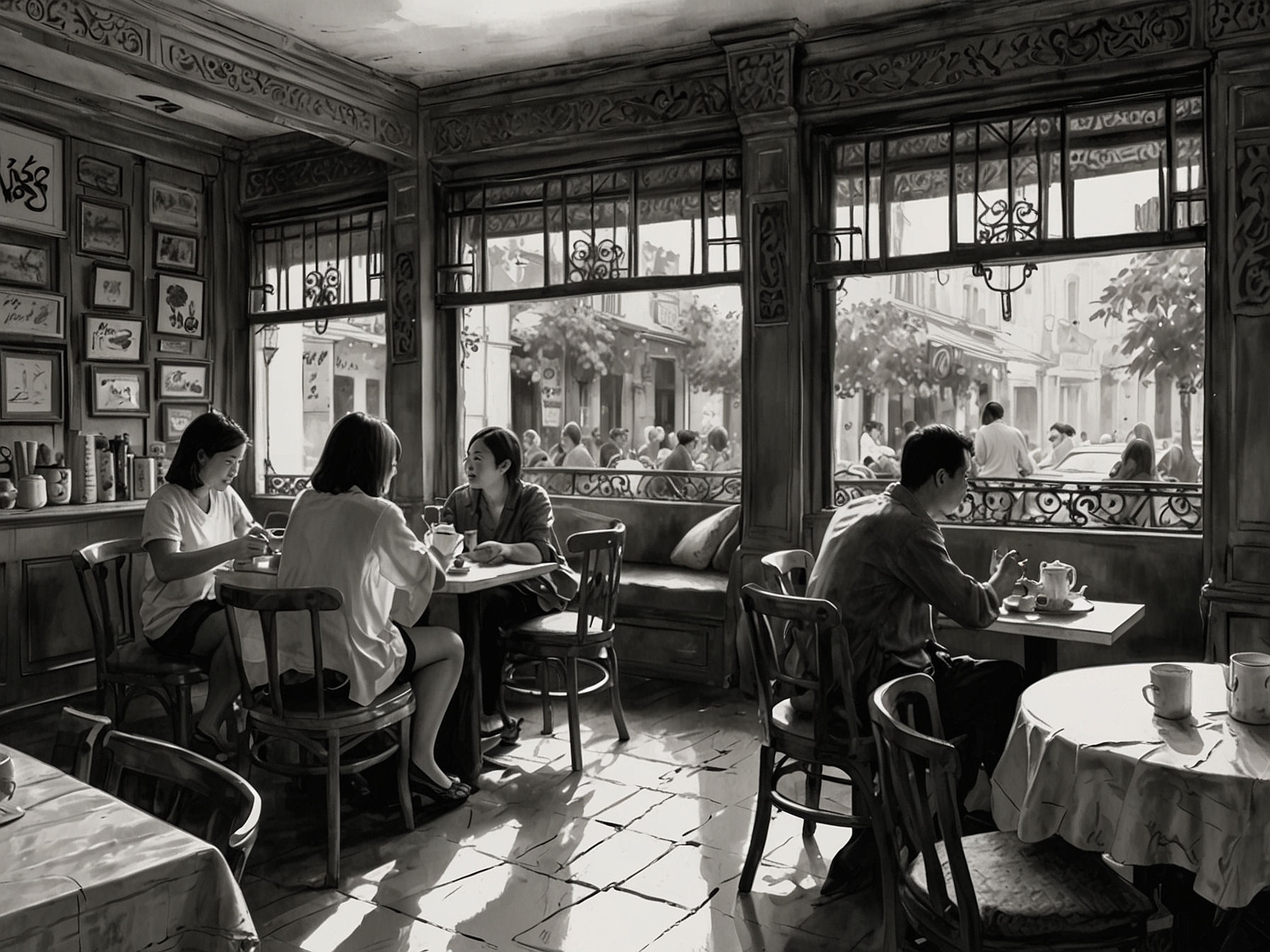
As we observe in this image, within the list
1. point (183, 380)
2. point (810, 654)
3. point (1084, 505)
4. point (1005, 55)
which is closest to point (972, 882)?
point (810, 654)

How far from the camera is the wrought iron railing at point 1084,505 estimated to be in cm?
463

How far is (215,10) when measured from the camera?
4.79m

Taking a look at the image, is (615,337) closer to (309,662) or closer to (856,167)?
(856,167)

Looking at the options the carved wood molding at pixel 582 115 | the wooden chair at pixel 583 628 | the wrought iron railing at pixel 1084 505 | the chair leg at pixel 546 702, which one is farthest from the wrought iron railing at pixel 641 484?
the carved wood molding at pixel 582 115

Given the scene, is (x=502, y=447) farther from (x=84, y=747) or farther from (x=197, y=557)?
(x=84, y=747)

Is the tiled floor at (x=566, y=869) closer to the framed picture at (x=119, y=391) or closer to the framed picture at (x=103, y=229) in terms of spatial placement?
the framed picture at (x=119, y=391)

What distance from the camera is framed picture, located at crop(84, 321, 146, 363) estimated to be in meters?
5.77

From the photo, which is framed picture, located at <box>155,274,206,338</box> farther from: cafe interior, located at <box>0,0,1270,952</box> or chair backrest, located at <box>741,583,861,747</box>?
chair backrest, located at <box>741,583,861,747</box>

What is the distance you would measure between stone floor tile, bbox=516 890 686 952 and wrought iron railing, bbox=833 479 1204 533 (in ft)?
9.23

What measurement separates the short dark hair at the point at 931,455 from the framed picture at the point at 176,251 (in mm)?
4909

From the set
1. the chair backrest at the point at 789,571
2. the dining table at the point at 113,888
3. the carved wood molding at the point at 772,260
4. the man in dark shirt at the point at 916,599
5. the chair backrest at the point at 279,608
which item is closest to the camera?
the dining table at the point at 113,888

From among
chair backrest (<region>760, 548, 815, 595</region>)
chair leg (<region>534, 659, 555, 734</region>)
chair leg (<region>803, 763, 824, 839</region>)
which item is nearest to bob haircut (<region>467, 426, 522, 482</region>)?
chair leg (<region>534, 659, 555, 734</region>)

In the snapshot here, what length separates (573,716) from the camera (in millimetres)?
4148

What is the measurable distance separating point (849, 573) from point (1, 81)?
4879 mm
